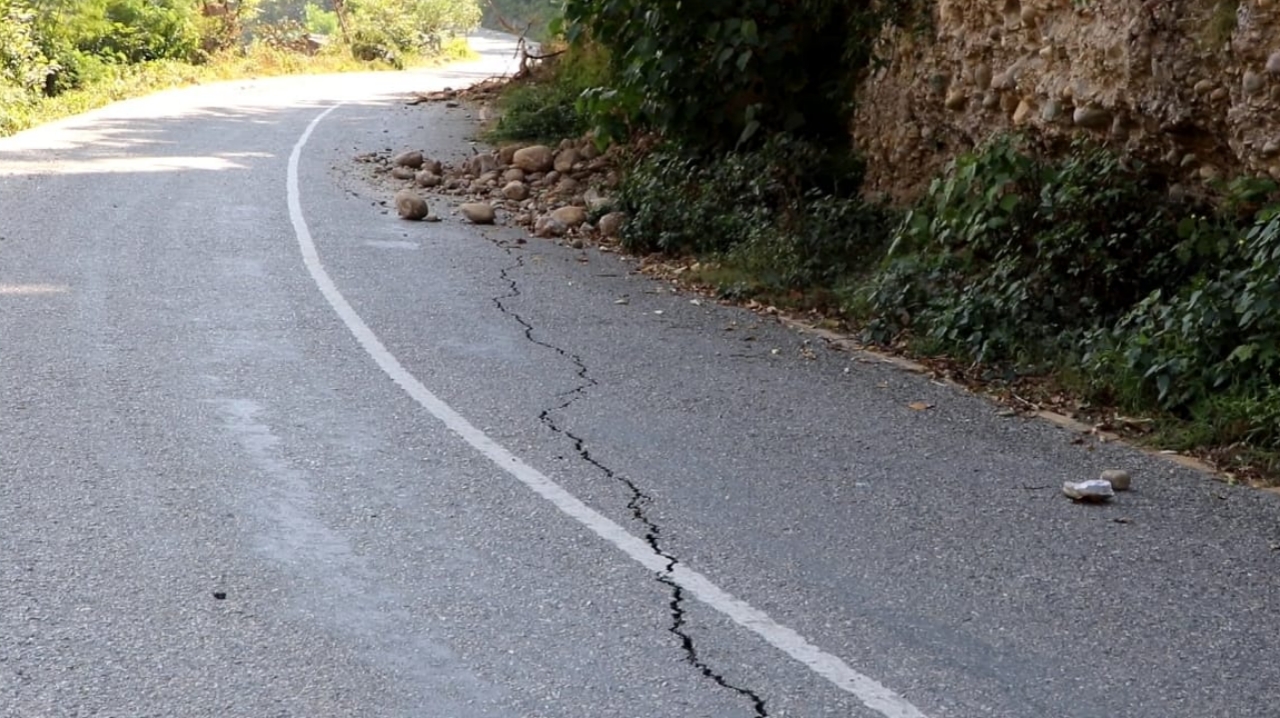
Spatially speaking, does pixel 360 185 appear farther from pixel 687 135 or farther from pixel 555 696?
pixel 555 696

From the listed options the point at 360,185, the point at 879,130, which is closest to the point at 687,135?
the point at 879,130

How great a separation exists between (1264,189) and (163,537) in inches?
248

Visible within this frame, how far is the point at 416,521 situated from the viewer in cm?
639

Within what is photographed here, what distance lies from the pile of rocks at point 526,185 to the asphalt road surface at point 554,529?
13.5 feet

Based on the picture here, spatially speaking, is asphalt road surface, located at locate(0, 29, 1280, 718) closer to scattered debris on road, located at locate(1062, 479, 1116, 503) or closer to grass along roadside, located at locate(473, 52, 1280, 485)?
scattered debris on road, located at locate(1062, 479, 1116, 503)

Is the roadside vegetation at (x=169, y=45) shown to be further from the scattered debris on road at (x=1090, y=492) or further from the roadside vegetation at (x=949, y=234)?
the scattered debris on road at (x=1090, y=492)

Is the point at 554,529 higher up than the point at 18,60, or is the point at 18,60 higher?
the point at 554,529

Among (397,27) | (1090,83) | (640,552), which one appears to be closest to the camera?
(640,552)

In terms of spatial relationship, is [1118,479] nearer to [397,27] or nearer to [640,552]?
[640,552]

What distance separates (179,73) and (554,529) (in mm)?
35265

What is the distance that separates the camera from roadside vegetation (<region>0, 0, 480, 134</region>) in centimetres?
2875

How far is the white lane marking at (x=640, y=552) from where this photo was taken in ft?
15.9

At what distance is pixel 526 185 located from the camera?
18.5 metres

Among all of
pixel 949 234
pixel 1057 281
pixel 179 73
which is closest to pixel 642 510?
pixel 1057 281
